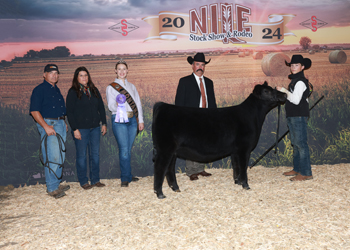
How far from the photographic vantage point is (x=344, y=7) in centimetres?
617

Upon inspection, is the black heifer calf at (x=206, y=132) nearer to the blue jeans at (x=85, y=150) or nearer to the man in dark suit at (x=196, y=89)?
the man in dark suit at (x=196, y=89)

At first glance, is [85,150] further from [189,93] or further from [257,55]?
[257,55]

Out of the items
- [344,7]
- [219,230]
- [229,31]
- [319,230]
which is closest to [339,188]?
[319,230]

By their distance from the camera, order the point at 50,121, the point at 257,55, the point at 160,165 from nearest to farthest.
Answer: the point at 160,165 < the point at 50,121 < the point at 257,55

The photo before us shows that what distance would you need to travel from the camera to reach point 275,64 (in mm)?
5891

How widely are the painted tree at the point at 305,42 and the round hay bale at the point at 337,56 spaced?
0.61m

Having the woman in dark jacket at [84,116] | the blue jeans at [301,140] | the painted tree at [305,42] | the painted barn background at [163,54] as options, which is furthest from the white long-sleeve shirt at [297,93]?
the woman in dark jacket at [84,116]

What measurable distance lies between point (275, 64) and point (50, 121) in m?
4.91

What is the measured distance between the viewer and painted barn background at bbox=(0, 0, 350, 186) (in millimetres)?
5457

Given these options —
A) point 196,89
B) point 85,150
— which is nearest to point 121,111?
point 85,150

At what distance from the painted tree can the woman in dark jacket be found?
194 inches

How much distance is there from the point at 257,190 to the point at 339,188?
1.38 meters

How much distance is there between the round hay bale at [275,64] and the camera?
5.85 metres

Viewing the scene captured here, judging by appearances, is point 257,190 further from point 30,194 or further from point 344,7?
point 344,7
